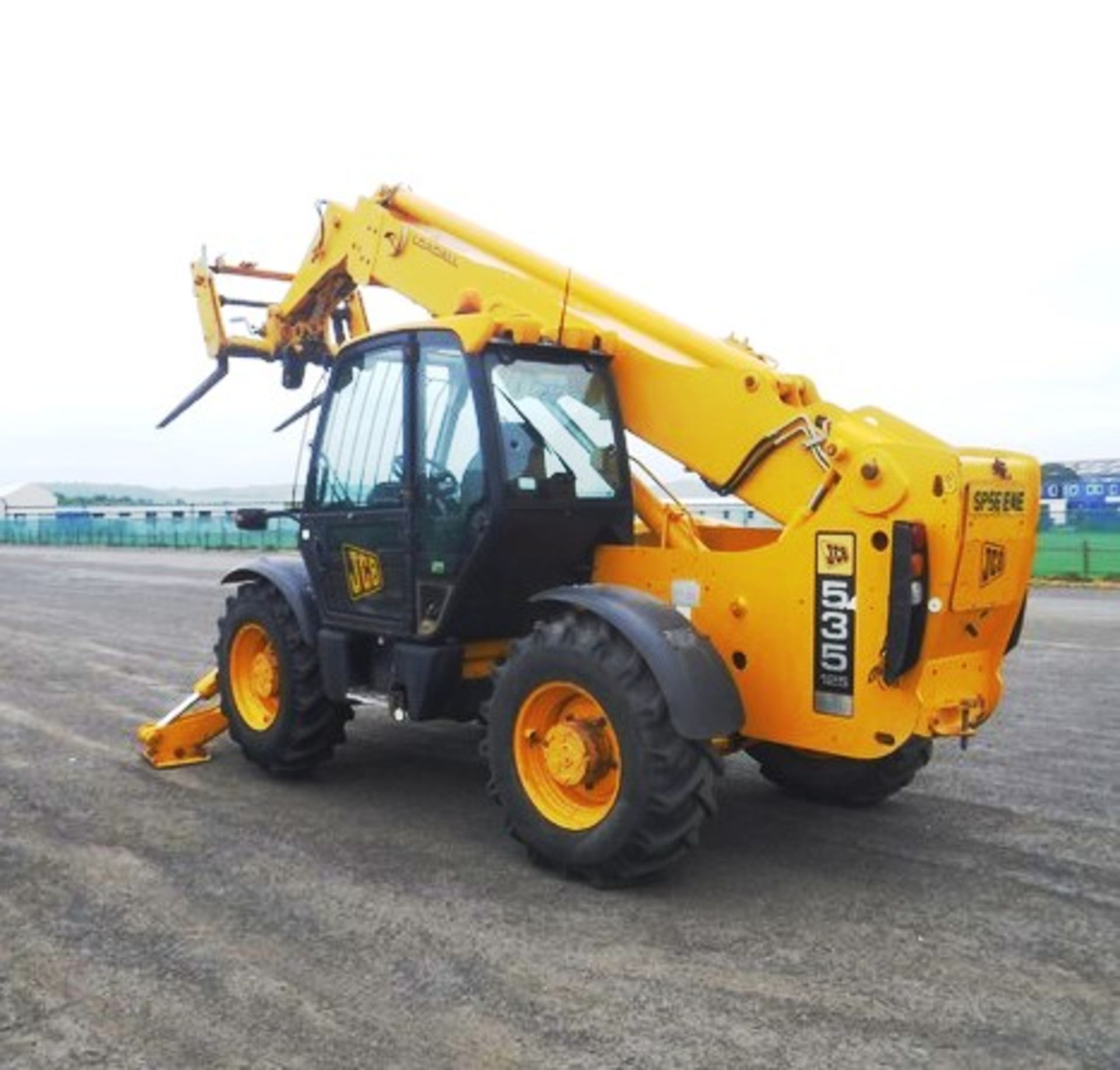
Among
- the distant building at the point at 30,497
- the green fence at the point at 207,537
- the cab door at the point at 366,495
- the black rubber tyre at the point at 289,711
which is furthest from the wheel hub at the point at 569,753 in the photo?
the distant building at the point at 30,497

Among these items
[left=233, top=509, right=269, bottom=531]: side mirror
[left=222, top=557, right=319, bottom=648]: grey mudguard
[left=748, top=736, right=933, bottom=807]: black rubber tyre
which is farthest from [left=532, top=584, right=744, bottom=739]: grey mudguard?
[left=233, top=509, right=269, bottom=531]: side mirror

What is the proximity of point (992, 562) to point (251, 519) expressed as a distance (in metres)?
4.15

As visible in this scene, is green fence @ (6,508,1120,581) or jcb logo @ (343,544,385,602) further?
green fence @ (6,508,1120,581)

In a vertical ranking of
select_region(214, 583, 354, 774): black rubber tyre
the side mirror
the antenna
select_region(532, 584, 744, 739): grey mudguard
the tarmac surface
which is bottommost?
the tarmac surface

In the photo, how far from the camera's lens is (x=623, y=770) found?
4.89 m

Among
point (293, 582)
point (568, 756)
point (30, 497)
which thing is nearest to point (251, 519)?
point (293, 582)

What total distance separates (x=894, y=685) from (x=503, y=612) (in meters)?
2.04

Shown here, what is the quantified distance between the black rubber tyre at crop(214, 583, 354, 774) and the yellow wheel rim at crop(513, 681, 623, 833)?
190 centimetres

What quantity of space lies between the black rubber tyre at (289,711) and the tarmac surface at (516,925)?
0.62 ft

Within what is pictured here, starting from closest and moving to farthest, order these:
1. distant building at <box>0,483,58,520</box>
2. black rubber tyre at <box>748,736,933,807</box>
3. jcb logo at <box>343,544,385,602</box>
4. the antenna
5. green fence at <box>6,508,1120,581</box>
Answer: the antenna
black rubber tyre at <box>748,736,933,807</box>
jcb logo at <box>343,544,385,602</box>
green fence at <box>6,508,1120,581</box>
distant building at <box>0,483,58,520</box>

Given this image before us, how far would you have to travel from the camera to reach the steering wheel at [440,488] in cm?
585

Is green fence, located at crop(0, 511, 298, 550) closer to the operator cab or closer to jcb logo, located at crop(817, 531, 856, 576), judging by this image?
the operator cab

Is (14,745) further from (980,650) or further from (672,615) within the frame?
(980,650)

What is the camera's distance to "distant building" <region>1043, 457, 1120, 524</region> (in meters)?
25.7
